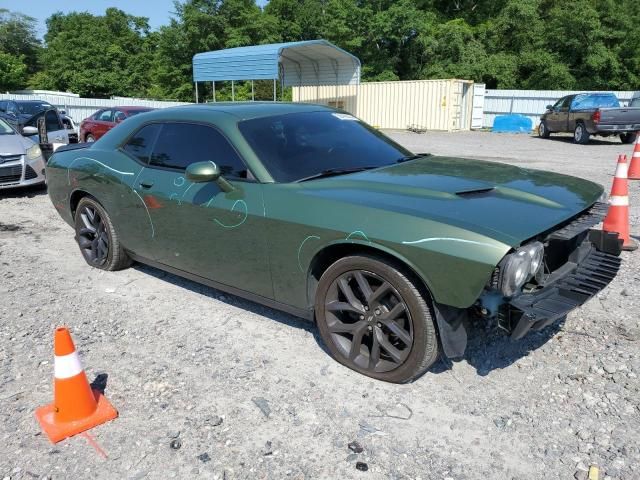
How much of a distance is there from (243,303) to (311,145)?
4.64ft

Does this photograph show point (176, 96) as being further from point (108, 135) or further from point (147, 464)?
point (147, 464)

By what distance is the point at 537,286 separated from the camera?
2893mm

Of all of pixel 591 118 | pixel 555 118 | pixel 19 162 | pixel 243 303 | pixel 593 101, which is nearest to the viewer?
pixel 243 303

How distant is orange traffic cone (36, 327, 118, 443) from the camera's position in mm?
2742

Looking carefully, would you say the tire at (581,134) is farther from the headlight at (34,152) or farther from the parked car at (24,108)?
the parked car at (24,108)

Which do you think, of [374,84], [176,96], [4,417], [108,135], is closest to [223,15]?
[176,96]

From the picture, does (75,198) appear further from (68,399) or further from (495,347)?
(495,347)

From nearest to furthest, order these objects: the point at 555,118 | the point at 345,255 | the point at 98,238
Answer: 1. the point at 345,255
2. the point at 98,238
3. the point at 555,118

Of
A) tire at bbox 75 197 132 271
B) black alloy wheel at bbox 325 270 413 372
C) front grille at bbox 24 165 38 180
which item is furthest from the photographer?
front grille at bbox 24 165 38 180

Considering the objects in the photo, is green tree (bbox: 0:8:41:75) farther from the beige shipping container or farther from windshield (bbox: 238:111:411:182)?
windshield (bbox: 238:111:411:182)

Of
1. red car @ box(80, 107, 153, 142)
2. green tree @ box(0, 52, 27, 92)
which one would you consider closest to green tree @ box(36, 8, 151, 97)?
green tree @ box(0, 52, 27, 92)

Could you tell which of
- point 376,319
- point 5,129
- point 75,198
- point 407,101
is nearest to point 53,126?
point 5,129

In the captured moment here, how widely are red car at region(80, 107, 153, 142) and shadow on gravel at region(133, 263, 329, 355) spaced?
11.6 metres

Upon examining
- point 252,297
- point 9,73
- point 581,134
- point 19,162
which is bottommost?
point 252,297
